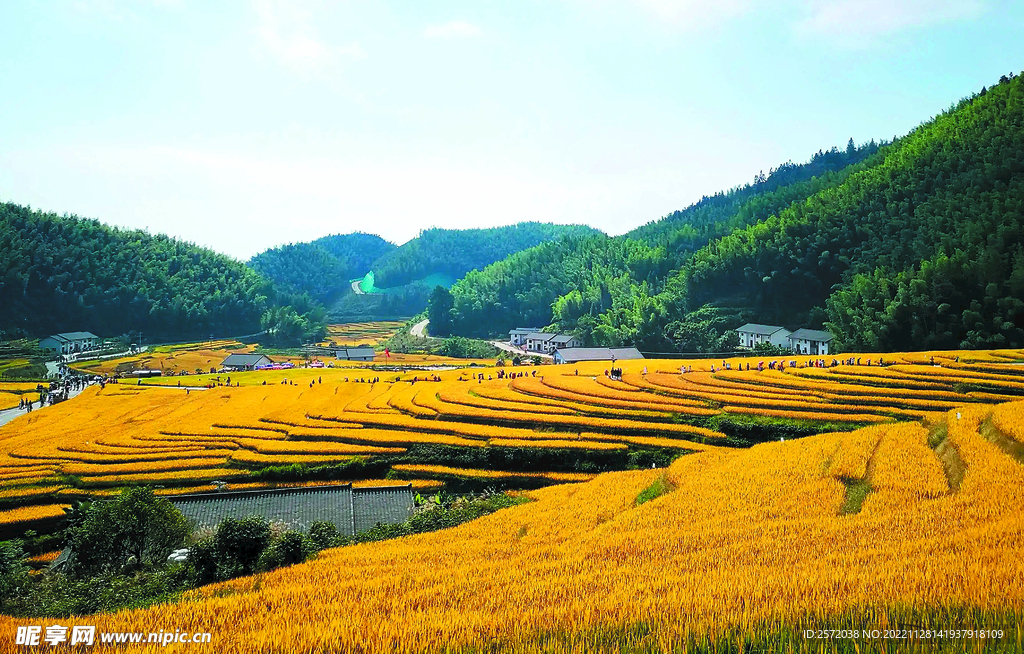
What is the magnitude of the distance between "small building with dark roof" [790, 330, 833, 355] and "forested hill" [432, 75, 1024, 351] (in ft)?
8.73

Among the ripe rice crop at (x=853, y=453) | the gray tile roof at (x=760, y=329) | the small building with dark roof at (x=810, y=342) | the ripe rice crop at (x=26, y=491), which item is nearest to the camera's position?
the ripe rice crop at (x=853, y=453)

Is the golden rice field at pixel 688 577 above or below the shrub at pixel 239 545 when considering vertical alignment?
above

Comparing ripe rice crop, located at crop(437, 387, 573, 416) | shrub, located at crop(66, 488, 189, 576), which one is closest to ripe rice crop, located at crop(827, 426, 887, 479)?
ripe rice crop, located at crop(437, 387, 573, 416)

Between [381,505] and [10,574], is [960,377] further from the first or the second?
[10,574]

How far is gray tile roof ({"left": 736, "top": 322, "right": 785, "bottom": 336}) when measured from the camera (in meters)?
69.8

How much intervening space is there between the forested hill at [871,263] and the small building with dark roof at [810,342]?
266 cm

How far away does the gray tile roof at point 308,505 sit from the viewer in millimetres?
20281

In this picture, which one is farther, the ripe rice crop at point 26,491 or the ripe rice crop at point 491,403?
the ripe rice crop at point 491,403

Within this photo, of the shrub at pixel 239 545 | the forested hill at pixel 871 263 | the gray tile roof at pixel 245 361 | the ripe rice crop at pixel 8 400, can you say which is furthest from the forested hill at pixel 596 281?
the shrub at pixel 239 545

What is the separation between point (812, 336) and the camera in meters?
64.5

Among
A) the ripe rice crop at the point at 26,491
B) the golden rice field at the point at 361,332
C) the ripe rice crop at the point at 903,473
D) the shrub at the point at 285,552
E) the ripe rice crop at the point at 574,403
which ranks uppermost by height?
the golden rice field at the point at 361,332

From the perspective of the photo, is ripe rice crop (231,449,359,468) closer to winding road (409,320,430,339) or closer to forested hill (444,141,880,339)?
forested hill (444,141,880,339)

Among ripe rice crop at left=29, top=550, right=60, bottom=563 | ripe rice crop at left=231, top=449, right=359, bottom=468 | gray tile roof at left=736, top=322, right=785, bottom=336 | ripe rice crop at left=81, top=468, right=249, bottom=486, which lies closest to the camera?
ripe rice crop at left=29, top=550, right=60, bottom=563

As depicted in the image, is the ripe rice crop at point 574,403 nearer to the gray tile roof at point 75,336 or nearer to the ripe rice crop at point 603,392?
the ripe rice crop at point 603,392
